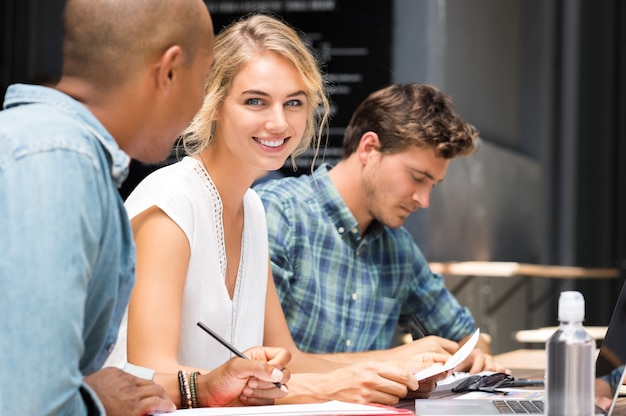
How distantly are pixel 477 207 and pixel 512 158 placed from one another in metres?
1.14

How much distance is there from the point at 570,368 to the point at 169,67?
63 centimetres

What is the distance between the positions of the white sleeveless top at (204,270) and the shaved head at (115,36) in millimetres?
716

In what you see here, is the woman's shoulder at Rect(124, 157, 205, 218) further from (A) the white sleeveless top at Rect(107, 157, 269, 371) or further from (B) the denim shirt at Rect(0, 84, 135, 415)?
(B) the denim shirt at Rect(0, 84, 135, 415)

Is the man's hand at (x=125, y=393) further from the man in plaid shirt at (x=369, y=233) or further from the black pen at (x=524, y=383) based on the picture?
the man in plaid shirt at (x=369, y=233)

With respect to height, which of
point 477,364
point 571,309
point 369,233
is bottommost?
point 477,364

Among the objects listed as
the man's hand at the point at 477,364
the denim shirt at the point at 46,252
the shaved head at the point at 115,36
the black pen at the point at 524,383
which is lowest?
the man's hand at the point at 477,364

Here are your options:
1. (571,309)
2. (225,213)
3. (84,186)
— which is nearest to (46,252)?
(84,186)

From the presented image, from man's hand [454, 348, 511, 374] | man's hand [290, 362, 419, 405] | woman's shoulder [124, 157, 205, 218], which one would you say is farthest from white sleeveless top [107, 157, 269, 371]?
man's hand [454, 348, 511, 374]

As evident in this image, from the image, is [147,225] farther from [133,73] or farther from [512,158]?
[512,158]

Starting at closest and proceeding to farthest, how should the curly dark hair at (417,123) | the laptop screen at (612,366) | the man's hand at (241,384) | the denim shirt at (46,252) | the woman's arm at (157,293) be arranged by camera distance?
the denim shirt at (46,252)
the laptop screen at (612,366)
the man's hand at (241,384)
the woman's arm at (157,293)
the curly dark hair at (417,123)

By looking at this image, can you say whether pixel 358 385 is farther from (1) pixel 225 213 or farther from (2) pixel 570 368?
(1) pixel 225 213

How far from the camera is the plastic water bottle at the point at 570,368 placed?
4.02ft

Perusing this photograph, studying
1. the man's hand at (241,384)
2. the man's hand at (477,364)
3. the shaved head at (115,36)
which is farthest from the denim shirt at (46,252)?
the man's hand at (477,364)

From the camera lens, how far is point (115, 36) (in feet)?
3.75
